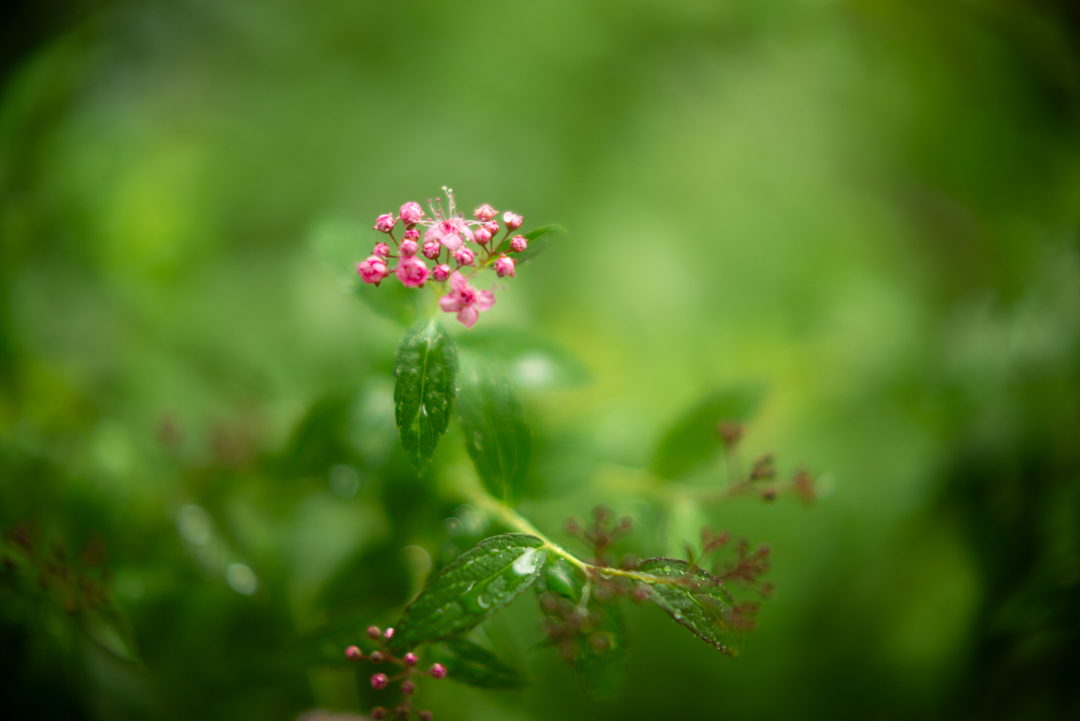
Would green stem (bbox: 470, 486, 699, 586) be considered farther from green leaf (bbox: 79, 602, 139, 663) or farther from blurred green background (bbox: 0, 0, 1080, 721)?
green leaf (bbox: 79, 602, 139, 663)

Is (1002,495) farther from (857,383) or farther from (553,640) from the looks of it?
(553,640)

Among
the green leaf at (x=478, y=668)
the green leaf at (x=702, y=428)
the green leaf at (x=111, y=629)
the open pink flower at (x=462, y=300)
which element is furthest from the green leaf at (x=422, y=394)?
the green leaf at (x=111, y=629)

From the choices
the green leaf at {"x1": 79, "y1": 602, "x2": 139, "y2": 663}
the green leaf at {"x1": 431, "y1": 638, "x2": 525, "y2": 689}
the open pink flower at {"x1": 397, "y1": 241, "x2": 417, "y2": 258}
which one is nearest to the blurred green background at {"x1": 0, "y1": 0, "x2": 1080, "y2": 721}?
the green leaf at {"x1": 79, "y1": 602, "x2": 139, "y2": 663}

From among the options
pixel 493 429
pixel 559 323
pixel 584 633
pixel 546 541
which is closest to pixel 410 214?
pixel 493 429

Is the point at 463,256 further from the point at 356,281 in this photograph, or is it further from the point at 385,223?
the point at 356,281

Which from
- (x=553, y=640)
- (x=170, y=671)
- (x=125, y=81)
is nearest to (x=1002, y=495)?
(x=553, y=640)

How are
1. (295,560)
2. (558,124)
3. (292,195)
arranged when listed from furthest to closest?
(558,124) < (292,195) < (295,560)

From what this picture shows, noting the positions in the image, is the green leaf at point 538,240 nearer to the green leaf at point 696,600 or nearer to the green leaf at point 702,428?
the green leaf at point 696,600
